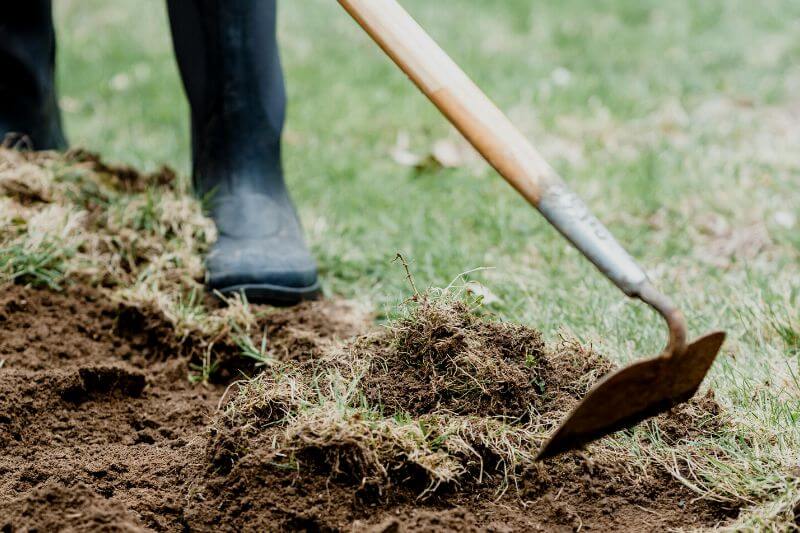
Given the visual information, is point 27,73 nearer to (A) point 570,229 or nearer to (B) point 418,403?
(B) point 418,403

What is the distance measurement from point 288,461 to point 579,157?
237 centimetres

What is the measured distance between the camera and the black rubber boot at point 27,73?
2688 mm

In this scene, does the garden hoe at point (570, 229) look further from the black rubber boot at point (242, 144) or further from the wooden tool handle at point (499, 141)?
the black rubber boot at point (242, 144)

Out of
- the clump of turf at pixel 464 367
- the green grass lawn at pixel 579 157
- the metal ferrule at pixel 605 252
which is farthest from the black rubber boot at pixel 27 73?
the metal ferrule at pixel 605 252

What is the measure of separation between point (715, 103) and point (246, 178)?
245cm

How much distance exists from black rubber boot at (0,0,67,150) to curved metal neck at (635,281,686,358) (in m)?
2.07

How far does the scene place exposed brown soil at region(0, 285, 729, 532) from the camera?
146 cm

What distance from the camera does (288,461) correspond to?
4.94ft

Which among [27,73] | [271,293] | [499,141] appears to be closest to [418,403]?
[499,141]

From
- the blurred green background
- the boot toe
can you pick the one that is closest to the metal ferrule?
the blurred green background

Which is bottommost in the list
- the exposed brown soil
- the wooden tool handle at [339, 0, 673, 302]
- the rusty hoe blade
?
the exposed brown soil

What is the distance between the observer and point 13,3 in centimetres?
266

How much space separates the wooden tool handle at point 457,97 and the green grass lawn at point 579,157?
0.46 meters

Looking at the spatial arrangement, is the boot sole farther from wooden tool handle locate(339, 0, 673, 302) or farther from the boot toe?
wooden tool handle locate(339, 0, 673, 302)
